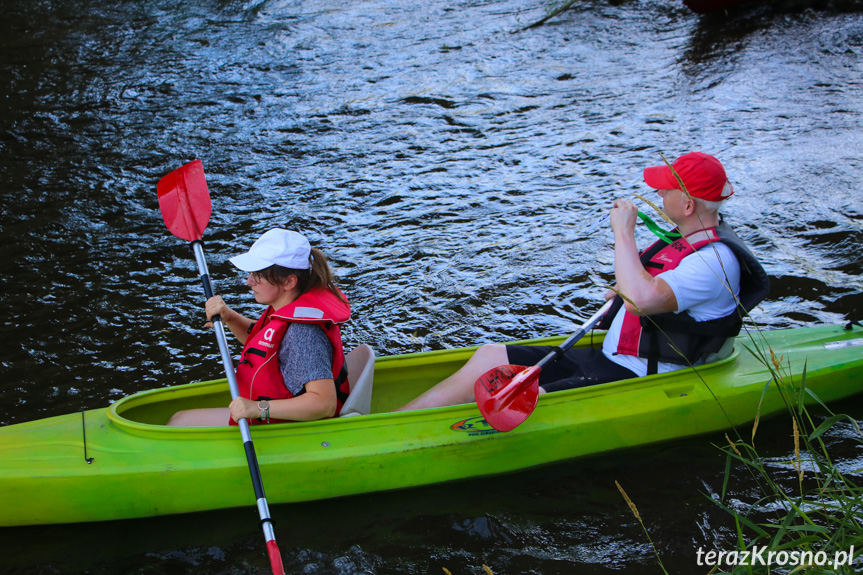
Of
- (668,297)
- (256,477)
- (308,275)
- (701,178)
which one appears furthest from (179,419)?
(701,178)

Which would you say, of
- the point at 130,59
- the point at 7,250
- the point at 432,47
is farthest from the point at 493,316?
the point at 130,59

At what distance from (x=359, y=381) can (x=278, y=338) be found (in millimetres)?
474

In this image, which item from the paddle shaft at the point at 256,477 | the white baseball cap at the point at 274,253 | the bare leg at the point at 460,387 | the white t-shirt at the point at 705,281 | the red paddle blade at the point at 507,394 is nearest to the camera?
the paddle shaft at the point at 256,477

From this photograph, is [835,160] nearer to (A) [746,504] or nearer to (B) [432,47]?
(A) [746,504]

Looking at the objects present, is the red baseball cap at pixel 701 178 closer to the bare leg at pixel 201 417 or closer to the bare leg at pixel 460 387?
the bare leg at pixel 460 387

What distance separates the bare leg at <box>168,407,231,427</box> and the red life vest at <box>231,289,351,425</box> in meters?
0.23

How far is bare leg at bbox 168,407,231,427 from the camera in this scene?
131 inches

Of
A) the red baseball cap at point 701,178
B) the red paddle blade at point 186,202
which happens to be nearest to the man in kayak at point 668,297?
the red baseball cap at point 701,178

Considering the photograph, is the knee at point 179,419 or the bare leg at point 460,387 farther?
the bare leg at point 460,387

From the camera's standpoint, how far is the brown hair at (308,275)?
2.99m

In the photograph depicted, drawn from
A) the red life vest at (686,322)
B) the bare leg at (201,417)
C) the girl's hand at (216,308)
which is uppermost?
the girl's hand at (216,308)

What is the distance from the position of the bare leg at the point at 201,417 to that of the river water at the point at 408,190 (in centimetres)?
41

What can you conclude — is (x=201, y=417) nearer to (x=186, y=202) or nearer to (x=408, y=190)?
(x=186, y=202)

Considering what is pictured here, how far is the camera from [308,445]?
A: 3221mm
